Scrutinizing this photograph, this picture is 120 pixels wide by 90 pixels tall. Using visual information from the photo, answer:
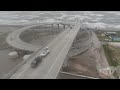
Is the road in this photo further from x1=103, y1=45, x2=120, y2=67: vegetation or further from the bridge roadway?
x1=103, y1=45, x2=120, y2=67: vegetation

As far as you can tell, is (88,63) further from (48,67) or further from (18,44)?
(18,44)

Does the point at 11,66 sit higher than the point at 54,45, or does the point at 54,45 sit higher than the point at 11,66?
the point at 54,45

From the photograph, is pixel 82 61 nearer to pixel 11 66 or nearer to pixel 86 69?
pixel 86 69

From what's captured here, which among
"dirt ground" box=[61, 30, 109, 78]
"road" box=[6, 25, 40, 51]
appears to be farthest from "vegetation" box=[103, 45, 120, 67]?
"road" box=[6, 25, 40, 51]

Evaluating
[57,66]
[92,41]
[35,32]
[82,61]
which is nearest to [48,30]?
[35,32]

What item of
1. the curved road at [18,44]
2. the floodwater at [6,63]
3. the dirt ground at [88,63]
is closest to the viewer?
the dirt ground at [88,63]

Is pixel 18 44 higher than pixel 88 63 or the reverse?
higher

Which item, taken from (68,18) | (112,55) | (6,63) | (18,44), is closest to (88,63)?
(112,55)

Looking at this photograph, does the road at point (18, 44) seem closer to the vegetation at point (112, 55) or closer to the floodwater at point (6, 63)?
the floodwater at point (6, 63)

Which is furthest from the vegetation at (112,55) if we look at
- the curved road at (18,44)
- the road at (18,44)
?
the road at (18,44)

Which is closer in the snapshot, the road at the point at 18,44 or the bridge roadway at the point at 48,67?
the bridge roadway at the point at 48,67

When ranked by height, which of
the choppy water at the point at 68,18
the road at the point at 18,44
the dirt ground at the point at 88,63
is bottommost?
the dirt ground at the point at 88,63
